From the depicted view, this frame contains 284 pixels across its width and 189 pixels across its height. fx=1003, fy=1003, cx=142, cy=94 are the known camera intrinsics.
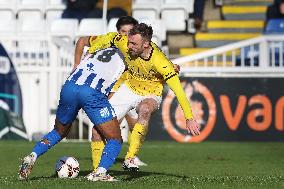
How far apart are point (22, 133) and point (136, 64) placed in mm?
8786

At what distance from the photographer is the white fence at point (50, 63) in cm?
2008

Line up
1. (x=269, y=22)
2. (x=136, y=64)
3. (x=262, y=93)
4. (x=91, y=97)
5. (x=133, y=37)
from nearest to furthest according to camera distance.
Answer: (x=91, y=97) < (x=133, y=37) < (x=136, y=64) < (x=262, y=93) < (x=269, y=22)

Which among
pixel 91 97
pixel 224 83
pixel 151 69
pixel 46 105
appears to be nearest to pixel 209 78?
pixel 224 83

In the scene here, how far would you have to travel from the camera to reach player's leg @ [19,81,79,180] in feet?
33.1

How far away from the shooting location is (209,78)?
1980cm

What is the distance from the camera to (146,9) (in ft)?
85.6

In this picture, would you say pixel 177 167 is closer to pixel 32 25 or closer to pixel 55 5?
pixel 32 25

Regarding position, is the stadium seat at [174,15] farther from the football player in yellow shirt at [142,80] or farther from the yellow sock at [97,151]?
the yellow sock at [97,151]

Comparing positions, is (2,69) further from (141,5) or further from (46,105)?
(141,5)

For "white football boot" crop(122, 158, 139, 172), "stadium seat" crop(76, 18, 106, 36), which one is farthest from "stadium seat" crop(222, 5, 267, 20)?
"white football boot" crop(122, 158, 139, 172)

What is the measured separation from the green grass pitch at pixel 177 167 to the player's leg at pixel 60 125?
17cm

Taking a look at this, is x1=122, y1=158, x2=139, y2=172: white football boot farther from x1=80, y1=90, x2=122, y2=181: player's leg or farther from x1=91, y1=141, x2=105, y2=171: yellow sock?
x1=80, y1=90, x2=122, y2=181: player's leg

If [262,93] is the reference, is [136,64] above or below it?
above

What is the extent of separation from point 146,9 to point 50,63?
638 cm
